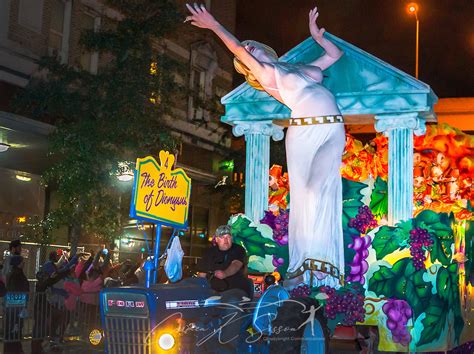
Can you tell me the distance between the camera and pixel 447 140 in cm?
1386

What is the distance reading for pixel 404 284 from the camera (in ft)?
34.4

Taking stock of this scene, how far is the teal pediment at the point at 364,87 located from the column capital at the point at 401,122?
0.07 m

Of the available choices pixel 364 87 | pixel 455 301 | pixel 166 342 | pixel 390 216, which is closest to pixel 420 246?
pixel 390 216

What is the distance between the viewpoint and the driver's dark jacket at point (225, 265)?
859cm

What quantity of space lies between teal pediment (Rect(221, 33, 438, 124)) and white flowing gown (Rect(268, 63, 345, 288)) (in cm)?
140

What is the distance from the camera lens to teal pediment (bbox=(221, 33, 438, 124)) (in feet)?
37.0

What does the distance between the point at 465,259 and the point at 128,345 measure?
5643mm

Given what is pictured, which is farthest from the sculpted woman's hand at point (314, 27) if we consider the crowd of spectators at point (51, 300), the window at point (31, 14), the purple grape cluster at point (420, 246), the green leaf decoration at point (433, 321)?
the window at point (31, 14)

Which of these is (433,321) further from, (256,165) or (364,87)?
(256,165)

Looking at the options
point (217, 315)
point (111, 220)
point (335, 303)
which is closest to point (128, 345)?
point (217, 315)

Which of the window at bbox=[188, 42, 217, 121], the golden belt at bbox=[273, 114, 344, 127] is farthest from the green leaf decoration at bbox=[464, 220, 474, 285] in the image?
the window at bbox=[188, 42, 217, 121]

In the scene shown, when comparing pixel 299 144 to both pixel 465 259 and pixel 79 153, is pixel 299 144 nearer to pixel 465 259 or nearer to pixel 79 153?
pixel 465 259

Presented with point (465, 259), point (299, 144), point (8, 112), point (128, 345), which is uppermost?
point (8, 112)

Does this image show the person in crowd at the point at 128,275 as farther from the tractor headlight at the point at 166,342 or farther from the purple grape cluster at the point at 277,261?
the tractor headlight at the point at 166,342
